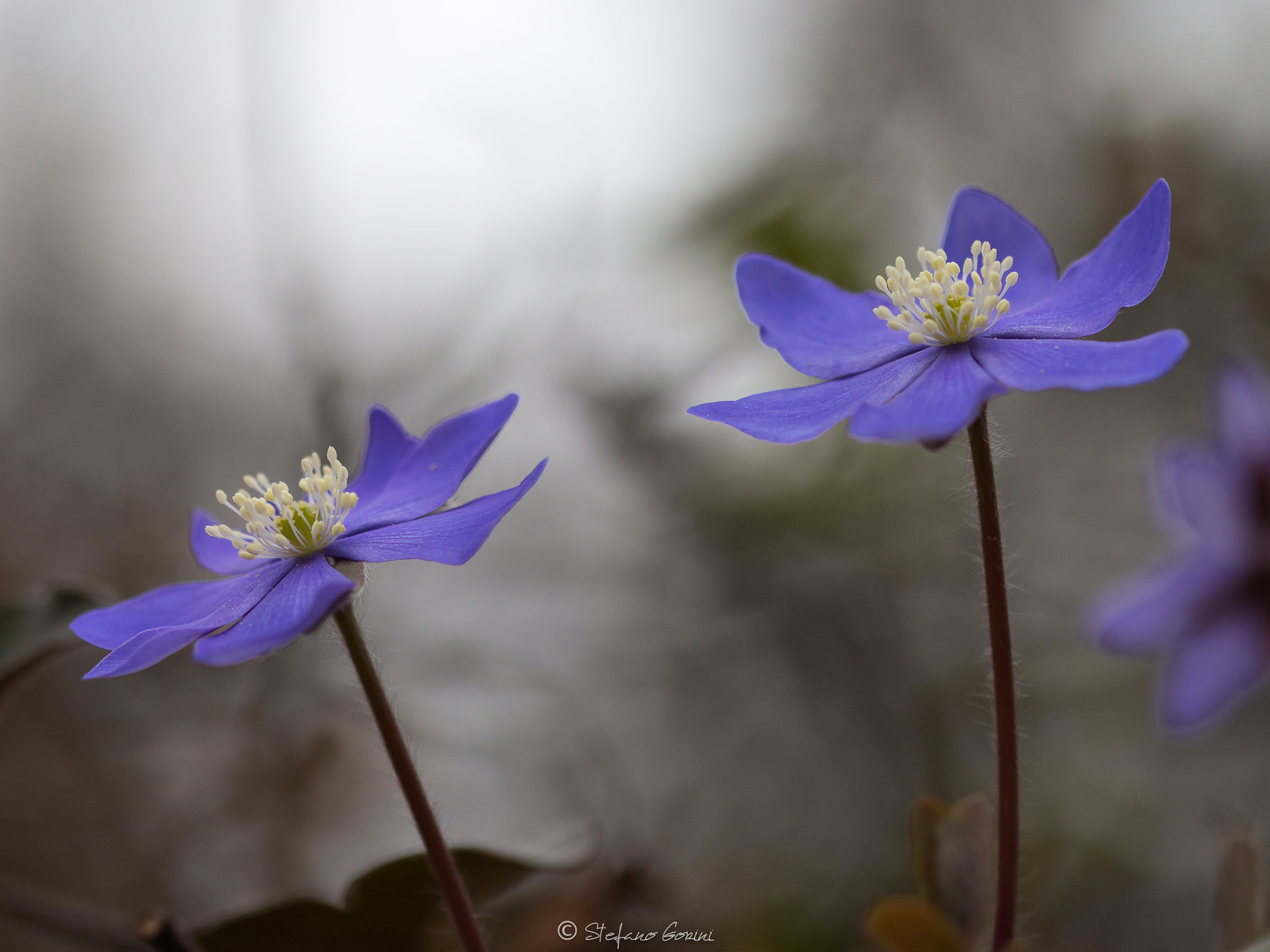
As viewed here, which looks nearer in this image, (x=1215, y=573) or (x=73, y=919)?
(x=73, y=919)

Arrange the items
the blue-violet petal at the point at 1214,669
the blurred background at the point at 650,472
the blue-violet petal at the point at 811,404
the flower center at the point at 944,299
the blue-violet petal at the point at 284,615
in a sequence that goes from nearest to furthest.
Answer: the blue-violet petal at the point at 284,615 < the blue-violet petal at the point at 811,404 < the flower center at the point at 944,299 < the blue-violet petal at the point at 1214,669 < the blurred background at the point at 650,472

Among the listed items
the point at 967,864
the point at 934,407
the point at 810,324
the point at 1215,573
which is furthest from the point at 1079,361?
the point at 1215,573

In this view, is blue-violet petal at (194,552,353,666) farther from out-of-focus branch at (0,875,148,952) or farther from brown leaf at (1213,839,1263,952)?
brown leaf at (1213,839,1263,952)

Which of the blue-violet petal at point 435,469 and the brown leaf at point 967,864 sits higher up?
the blue-violet petal at point 435,469

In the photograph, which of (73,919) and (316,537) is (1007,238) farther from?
(73,919)

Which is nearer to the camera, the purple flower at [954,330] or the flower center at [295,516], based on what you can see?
the purple flower at [954,330]

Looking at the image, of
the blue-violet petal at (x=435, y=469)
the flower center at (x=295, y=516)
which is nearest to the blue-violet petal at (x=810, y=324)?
the blue-violet petal at (x=435, y=469)

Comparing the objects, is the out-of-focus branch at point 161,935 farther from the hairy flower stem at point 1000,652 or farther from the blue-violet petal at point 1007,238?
the blue-violet petal at point 1007,238

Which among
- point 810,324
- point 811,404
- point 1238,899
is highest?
point 810,324
